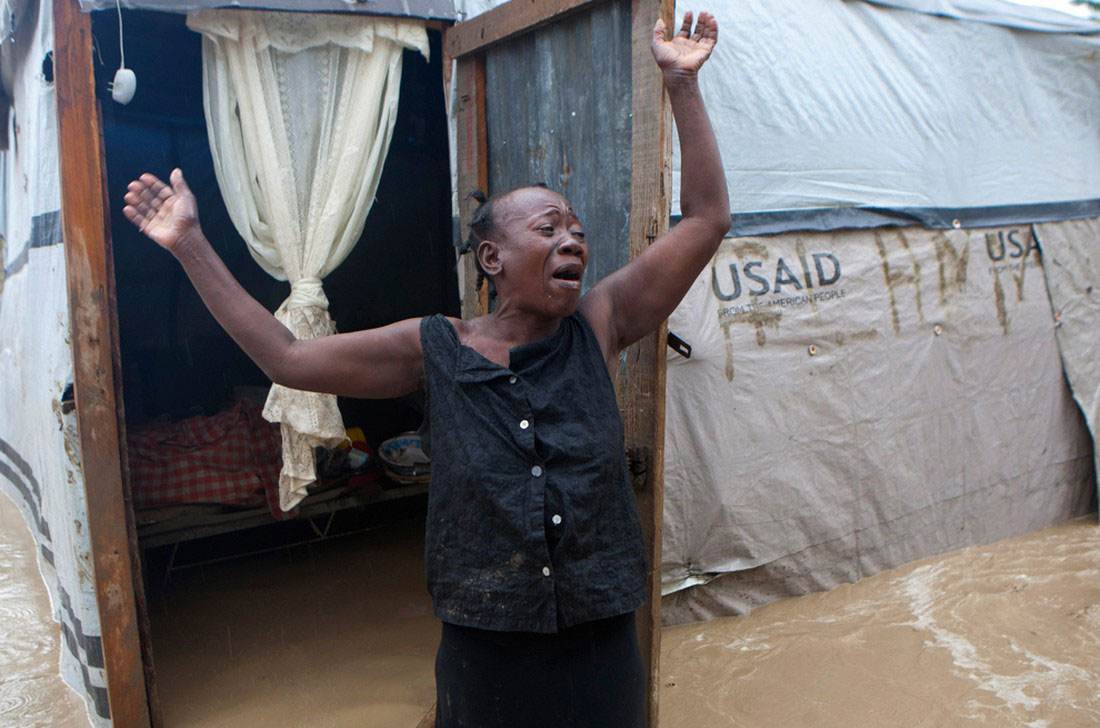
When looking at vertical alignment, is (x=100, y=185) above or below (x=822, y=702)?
above

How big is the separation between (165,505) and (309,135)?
78.7 inches

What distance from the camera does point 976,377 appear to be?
4.79 meters

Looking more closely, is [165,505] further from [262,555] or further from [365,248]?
[365,248]

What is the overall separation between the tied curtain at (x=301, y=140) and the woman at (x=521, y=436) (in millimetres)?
1390

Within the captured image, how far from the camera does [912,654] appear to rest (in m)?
3.72

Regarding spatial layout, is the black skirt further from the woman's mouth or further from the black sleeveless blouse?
the woman's mouth

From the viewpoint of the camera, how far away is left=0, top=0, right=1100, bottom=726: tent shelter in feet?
8.89

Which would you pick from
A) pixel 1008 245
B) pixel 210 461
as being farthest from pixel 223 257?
pixel 1008 245

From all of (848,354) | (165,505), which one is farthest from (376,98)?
(848,354)

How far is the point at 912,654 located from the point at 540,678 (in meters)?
2.65

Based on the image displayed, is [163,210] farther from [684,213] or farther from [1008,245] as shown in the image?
[1008,245]

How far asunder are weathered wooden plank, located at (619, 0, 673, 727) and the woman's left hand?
32 cm

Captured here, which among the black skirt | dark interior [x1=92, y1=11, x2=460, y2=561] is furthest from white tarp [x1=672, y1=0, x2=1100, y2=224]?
the black skirt

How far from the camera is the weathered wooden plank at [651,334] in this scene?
2299 millimetres
